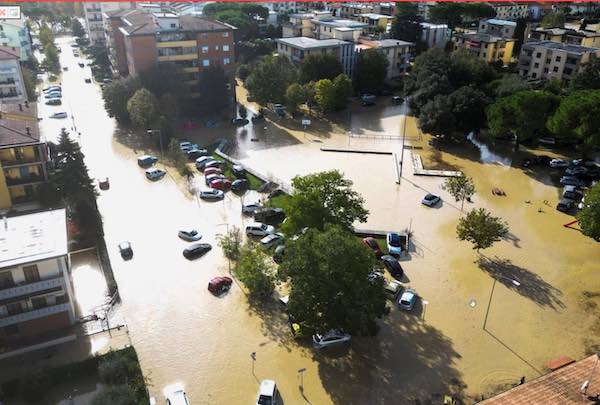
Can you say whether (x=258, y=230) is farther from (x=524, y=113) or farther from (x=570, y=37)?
(x=570, y=37)

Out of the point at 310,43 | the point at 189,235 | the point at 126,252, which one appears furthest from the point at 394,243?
the point at 310,43

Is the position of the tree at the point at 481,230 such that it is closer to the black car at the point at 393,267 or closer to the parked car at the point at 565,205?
the black car at the point at 393,267

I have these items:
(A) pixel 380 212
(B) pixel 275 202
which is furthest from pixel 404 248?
(B) pixel 275 202

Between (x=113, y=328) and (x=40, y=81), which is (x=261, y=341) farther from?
(x=40, y=81)

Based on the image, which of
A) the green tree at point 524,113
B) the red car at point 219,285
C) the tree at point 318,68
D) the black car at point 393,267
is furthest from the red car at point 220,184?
the tree at point 318,68

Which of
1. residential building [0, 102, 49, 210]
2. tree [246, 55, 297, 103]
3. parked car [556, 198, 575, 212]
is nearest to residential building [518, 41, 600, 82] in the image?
parked car [556, 198, 575, 212]

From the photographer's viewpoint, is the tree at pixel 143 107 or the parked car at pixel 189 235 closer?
the parked car at pixel 189 235
